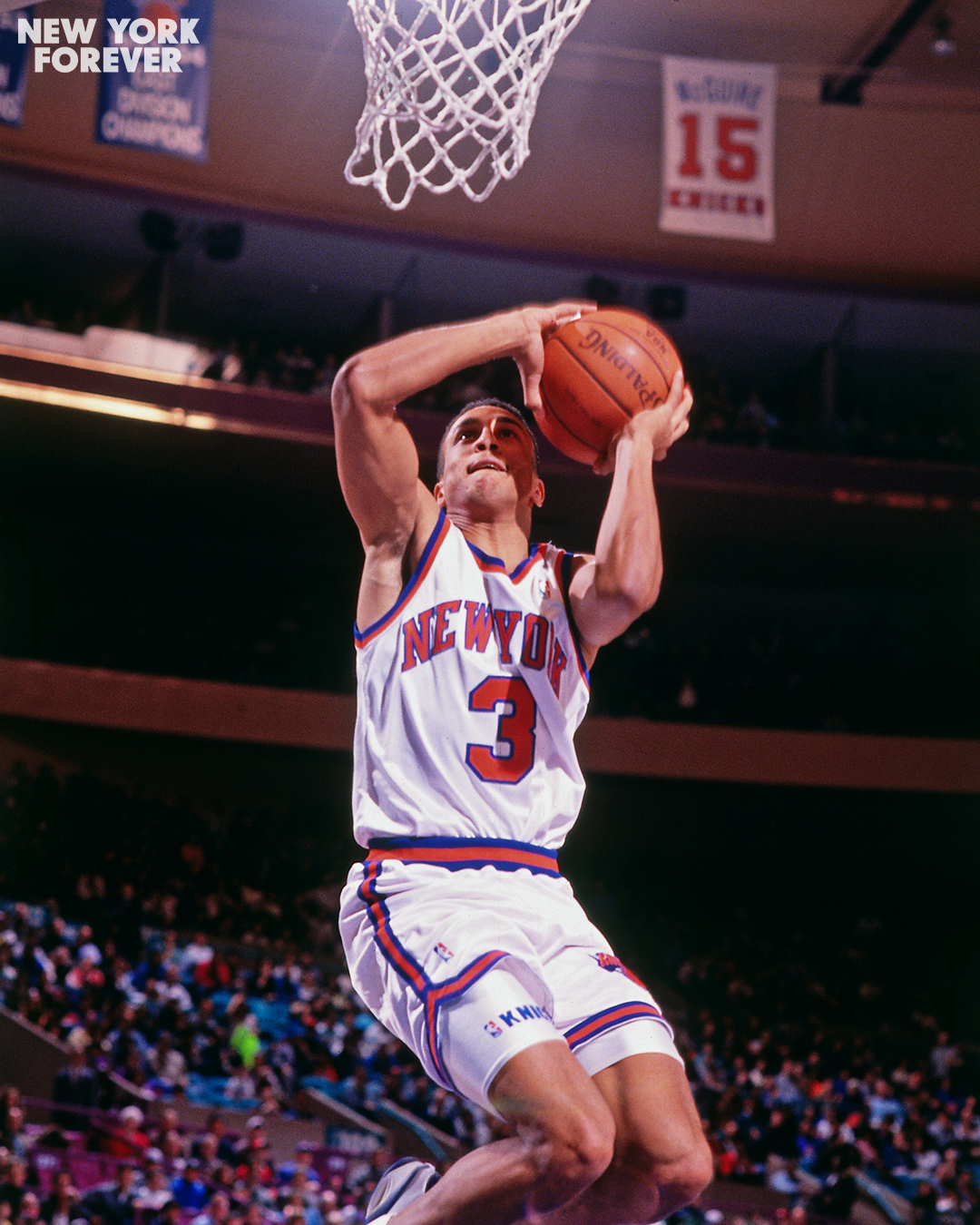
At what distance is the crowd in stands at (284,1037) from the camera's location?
30.6 feet

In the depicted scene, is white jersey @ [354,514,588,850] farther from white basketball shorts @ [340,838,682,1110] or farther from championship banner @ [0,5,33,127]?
championship banner @ [0,5,33,127]

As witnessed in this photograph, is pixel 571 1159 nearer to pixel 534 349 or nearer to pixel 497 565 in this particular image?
pixel 497 565

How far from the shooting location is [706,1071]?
12688mm

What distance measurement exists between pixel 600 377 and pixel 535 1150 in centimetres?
217

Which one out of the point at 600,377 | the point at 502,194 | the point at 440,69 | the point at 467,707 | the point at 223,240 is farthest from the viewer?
the point at 223,240

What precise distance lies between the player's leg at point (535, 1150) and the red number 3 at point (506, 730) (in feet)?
2.49

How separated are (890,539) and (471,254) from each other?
6560 mm

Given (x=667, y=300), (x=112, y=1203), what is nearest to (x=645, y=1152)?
(x=112, y=1203)

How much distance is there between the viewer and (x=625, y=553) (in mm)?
3666

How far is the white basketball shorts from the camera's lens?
10.5 feet

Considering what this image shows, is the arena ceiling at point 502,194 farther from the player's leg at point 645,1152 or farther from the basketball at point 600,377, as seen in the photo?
the player's leg at point 645,1152

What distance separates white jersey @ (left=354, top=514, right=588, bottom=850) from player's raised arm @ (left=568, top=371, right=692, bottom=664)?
9cm

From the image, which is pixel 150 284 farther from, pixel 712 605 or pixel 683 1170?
pixel 683 1170

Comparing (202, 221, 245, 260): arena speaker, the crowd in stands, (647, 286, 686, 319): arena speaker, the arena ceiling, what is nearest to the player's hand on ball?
the crowd in stands
